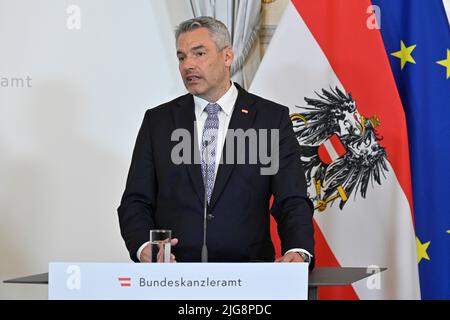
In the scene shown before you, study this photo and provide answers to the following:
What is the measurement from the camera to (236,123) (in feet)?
9.82

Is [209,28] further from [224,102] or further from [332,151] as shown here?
[332,151]

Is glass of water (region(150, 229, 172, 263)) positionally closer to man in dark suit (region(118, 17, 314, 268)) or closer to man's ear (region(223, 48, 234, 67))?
man in dark suit (region(118, 17, 314, 268))

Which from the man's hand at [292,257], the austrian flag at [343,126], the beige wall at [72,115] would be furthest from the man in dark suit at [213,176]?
the beige wall at [72,115]

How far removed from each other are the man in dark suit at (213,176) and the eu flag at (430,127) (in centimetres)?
107

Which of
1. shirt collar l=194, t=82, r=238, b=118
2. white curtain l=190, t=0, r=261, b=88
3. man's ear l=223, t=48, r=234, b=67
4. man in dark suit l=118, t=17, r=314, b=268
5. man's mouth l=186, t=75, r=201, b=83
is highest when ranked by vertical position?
white curtain l=190, t=0, r=261, b=88

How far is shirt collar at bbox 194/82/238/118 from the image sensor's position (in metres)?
3.05

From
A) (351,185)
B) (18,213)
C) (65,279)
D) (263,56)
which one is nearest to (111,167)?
(18,213)

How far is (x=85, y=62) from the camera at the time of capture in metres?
4.27

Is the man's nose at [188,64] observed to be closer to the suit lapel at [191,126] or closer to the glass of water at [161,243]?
the suit lapel at [191,126]

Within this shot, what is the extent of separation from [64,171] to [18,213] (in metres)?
0.34

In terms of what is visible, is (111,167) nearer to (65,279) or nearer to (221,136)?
(221,136)

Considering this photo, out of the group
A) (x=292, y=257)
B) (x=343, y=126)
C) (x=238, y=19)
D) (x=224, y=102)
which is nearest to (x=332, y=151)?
(x=343, y=126)

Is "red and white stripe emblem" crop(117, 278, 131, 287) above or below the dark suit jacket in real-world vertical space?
below

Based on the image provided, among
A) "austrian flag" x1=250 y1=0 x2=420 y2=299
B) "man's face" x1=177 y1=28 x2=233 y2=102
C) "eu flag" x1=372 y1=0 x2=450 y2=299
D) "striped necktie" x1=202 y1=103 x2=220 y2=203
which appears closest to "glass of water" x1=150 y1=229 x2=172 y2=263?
"striped necktie" x1=202 y1=103 x2=220 y2=203
